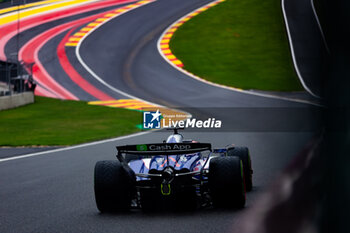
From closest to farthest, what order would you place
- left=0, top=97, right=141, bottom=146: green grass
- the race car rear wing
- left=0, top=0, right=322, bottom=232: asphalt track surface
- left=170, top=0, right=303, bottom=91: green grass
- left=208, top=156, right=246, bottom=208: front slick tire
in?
left=0, top=0, right=322, bottom=232: asphalt track surface → left=208, top=156, right=246, bottom=208: front slick tire → the race car rear wing → left=0, top=97, right=141, bottom=146: green grass → left=170, top=0, right=303, bottom=91: green grass

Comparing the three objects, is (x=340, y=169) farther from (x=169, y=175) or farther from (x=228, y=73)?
(x=228, y=73)

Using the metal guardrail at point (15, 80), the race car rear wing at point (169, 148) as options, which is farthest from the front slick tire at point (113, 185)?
the metal guardrail at point (15, 80)

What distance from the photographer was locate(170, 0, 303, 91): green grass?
33.2 meters

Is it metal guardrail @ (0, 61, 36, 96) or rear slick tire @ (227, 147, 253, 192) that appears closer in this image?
rear slick tire @ (227, 147, 253, 192)

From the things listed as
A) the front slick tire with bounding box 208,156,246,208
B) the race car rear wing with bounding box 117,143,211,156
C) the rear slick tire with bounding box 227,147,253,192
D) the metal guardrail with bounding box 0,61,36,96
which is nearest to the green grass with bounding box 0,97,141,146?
the metal guardrail with bounding box 0,61,36,96

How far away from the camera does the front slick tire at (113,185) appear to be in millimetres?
6082

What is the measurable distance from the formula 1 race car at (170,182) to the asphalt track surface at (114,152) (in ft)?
0.51

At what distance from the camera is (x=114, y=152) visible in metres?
13.0

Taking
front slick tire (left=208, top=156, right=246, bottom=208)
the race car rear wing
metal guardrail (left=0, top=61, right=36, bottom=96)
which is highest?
the race car rear wing

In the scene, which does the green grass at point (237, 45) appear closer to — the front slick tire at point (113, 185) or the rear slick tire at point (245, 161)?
the rear slick tire at point (245, 161)

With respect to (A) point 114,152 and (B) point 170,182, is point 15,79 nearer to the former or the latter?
(A) point 114,152

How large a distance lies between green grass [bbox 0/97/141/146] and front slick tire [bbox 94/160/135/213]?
9540 mm

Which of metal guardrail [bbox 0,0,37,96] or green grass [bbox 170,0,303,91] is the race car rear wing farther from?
green grass [bbox 170,0,303,91]

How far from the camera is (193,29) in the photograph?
4000 cm
